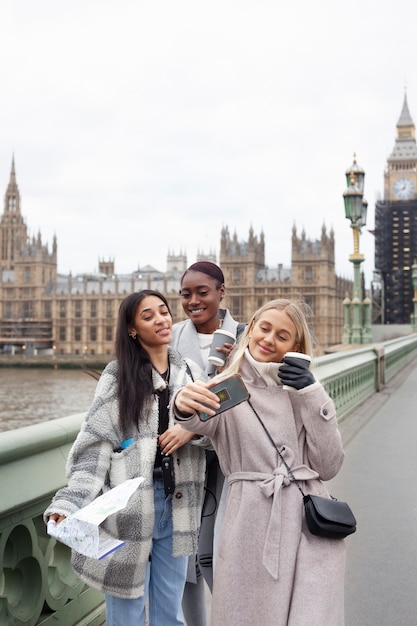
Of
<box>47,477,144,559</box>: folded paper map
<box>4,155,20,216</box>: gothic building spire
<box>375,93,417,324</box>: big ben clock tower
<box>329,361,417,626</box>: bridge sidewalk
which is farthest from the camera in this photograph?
<box>4,155,20,216</box>: gothic building spire

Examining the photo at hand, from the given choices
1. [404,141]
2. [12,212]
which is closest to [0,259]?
[12,212]

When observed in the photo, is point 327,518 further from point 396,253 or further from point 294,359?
point 396,253

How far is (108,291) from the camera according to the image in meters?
79.3

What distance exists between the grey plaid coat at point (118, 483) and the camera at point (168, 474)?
22mm

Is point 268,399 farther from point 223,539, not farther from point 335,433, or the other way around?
point 223,539

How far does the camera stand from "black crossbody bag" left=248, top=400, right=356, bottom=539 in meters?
1.82

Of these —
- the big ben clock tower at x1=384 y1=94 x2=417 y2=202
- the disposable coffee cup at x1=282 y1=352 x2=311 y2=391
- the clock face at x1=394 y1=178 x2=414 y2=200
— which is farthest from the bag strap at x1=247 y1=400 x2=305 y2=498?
the clock face at x1=394 y1=178 x2=414 y2=200

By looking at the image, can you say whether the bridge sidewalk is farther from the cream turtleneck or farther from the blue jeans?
the cream turtleneck

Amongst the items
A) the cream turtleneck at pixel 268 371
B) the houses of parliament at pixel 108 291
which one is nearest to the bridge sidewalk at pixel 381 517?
the cream turtleneck at pixel 268 371

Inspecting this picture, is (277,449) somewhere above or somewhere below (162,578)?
above

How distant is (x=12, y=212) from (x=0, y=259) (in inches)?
272

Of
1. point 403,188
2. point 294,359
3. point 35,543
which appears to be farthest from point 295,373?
point 403,188

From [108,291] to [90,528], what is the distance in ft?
257

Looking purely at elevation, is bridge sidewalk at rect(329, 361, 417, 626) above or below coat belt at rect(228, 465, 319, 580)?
below
